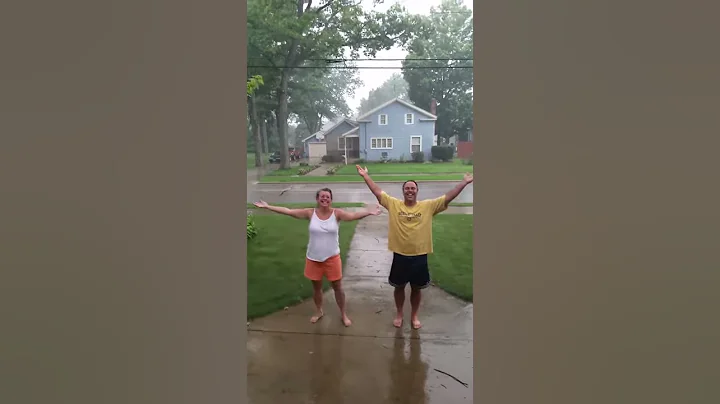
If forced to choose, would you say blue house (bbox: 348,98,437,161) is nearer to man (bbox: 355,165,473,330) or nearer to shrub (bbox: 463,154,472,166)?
shrub (bbox: 463,154,472,166)

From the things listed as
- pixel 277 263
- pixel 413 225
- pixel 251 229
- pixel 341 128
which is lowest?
pixel 277 263

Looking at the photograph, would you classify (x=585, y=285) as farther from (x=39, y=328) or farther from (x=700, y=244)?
(x=39, y=328)

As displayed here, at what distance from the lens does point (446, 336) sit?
11.5ft

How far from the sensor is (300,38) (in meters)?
5.25

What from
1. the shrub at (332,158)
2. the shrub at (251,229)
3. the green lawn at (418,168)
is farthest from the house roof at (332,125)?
the shrub at (251,229)

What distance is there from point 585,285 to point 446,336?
8.37 ft

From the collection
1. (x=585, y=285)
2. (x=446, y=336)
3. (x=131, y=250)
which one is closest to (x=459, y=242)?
(x=446, y=336)

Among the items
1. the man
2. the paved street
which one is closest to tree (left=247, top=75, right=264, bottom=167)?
the paved street

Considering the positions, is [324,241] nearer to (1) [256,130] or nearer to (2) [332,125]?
(2) [332,125]

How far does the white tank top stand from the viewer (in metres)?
3.45

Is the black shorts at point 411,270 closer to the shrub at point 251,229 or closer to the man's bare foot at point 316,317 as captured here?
the man's bare foot at point 316,317

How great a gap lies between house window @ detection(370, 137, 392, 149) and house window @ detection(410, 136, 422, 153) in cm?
22

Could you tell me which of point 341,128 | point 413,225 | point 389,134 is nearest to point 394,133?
point 389,134

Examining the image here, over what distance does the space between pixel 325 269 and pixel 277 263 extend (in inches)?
60.1
